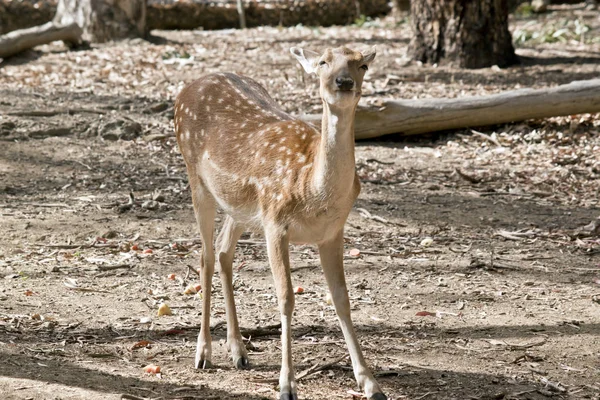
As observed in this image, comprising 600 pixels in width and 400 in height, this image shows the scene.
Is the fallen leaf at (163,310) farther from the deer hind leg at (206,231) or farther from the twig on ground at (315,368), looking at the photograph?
the twig on ground at (315,368)

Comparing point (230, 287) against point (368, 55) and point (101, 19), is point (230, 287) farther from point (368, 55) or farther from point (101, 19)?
point (101, 19)

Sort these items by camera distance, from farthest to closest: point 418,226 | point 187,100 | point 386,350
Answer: point 418,226 < point 187,100 < point 386,350

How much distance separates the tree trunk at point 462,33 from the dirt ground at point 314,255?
0.28 metres

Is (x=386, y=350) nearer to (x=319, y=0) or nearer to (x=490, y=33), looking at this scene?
(x=490, y=33)

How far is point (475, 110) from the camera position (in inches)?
400

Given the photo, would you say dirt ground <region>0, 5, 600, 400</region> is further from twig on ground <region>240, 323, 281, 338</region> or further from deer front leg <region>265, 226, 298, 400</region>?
deer front leg <region>265, 226, 298, 400</region>

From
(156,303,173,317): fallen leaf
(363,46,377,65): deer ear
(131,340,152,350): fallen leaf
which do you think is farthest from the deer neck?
(156,303,173,317): fallen leaf

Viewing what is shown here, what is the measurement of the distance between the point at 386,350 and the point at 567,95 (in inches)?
214

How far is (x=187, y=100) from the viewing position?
6.12 metres

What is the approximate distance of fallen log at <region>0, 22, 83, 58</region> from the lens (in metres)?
→ 13.6

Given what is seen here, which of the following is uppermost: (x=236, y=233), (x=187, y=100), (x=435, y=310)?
(x=187, y=100)

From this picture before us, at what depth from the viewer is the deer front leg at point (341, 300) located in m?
4.97

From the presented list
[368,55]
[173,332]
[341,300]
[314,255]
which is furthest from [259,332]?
[368,55]

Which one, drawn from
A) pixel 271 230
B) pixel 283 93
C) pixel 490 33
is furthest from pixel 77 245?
pixel 490 33
